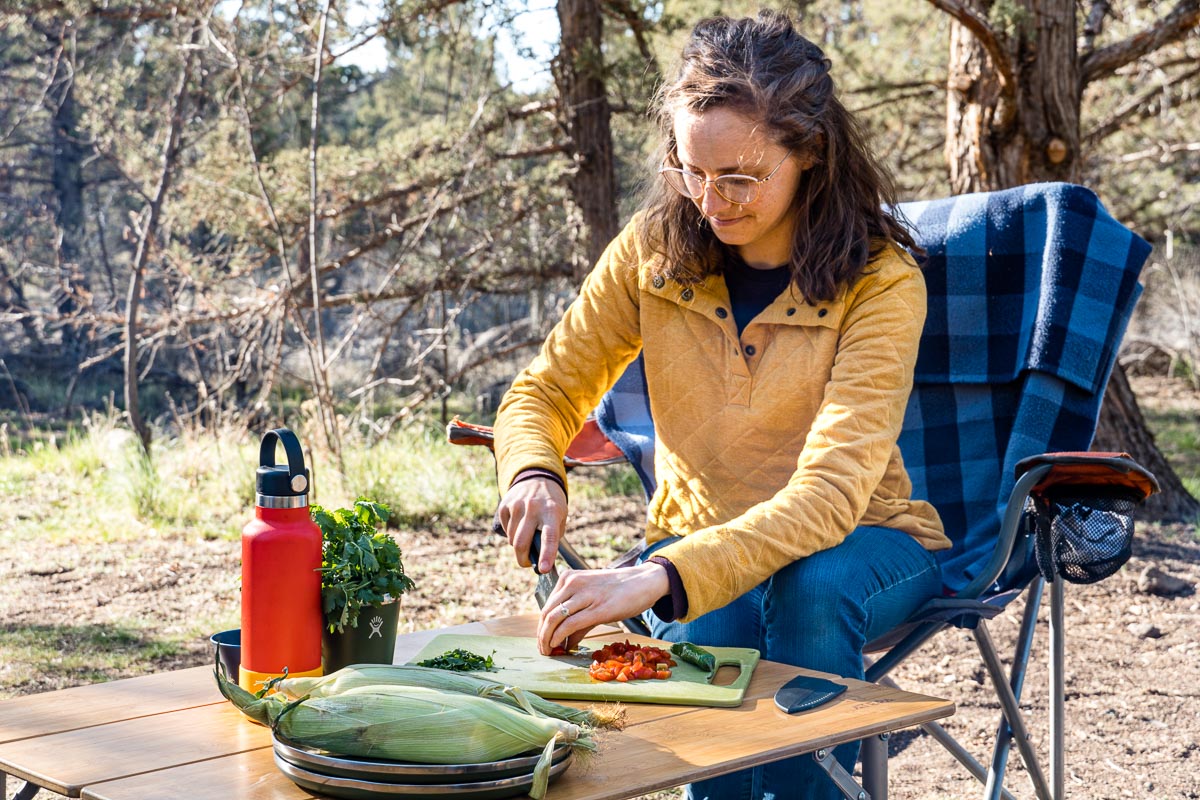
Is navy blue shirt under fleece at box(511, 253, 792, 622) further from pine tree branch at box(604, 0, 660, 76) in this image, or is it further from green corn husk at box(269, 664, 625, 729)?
pine tree branch at box(604, 0, 660, 76)

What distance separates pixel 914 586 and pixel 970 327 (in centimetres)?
Answer: 75

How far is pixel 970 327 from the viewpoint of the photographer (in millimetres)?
2402

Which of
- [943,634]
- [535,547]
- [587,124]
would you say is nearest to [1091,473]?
[535,547]

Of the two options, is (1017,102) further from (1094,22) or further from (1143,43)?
(1094,22)

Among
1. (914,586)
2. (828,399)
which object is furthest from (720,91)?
(914,586)

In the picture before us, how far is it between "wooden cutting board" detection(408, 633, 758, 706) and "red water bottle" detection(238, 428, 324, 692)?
213mm

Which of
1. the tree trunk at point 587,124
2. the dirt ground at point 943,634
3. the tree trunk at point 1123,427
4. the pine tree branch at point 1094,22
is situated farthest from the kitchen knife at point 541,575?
the tree trunk at point 587,124

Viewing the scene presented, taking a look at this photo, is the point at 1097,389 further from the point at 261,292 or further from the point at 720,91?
the point at 261,292

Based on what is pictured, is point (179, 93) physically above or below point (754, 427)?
above

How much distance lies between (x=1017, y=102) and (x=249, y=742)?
3448mm

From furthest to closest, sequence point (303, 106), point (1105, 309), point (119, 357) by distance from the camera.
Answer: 1. point (119, 357)
2. point (303, 106)
3. point (1105, 309)

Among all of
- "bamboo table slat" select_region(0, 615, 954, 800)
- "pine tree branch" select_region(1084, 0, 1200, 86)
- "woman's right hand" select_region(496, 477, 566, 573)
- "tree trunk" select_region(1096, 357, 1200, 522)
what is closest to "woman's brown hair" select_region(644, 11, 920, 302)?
"woman's right hand" select_region(496, 477, 566, 573)

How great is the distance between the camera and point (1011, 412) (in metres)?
2.35

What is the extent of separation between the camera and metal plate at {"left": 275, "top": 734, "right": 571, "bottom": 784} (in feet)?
3.60
